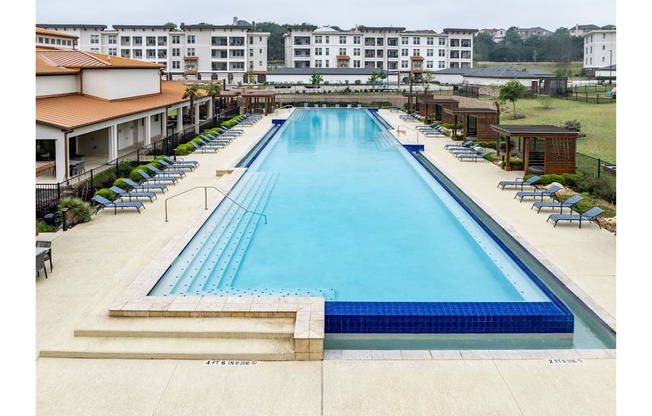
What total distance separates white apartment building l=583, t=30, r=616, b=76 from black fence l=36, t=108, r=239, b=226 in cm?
7798

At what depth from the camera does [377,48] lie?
9844 centimetres

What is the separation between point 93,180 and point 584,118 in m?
30.2

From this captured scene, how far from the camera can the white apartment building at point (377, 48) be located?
95500 mm

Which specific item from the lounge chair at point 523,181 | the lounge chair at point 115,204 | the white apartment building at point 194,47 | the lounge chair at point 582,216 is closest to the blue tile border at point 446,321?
the lounge chair at point 582,216

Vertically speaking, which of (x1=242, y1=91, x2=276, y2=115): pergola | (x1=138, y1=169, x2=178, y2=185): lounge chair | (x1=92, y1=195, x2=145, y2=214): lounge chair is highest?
(x1=242, y1=91, x2=276, y2=115): pergola

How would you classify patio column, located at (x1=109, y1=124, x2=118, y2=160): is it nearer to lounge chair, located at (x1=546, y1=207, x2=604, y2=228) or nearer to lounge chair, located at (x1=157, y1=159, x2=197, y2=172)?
lounge chair, located at (x1=157, y1=159, x2=197, y2=172)

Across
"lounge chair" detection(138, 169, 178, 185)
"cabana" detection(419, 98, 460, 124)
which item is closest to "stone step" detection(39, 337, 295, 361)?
"lounge chair" detection(138, 169, 178, 185)

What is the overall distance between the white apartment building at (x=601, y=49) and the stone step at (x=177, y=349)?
92.8m

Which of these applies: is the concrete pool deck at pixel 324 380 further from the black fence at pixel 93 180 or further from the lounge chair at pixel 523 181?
the lounge chair at pixel 523 181

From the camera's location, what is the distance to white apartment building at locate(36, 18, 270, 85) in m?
90.0

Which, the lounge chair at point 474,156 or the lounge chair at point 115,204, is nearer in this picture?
the lounge chair at point 115,204

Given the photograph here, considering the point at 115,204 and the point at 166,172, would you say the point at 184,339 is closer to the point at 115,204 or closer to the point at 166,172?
the point at 115,204
